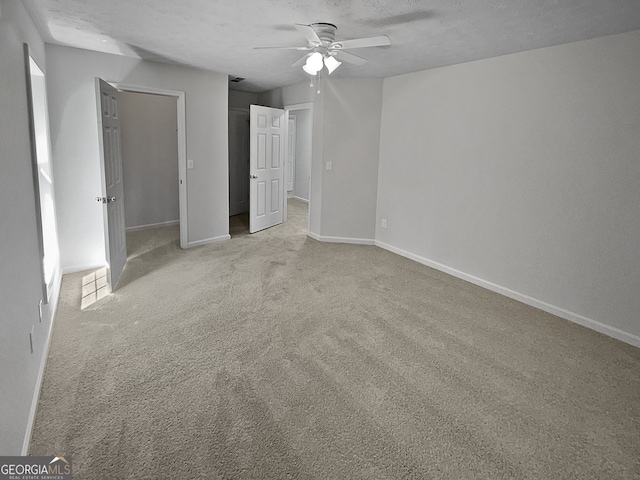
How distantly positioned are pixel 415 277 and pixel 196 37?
322cm

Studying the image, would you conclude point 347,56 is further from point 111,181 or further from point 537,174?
point 111,181

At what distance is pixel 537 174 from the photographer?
11.8 feet

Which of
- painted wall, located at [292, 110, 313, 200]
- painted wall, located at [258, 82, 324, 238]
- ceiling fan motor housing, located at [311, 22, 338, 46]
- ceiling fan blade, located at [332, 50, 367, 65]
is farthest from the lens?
painted wall, located at [292, 110, 313, 200]

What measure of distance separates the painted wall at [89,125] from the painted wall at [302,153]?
4.54 m

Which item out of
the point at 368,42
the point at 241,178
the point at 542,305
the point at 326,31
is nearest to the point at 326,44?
the point at 326,31

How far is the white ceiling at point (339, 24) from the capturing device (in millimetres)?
2578

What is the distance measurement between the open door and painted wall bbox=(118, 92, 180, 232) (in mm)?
1677

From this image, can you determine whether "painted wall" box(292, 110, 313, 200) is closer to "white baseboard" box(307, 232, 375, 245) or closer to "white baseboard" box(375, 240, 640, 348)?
"white baseboard" box(307, 232, 375, 245)

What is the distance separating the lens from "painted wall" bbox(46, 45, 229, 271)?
3.93 meters

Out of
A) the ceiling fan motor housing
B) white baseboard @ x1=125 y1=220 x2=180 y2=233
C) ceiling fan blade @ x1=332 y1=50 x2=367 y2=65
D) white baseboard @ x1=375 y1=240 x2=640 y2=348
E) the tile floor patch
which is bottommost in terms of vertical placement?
the tile floor patch

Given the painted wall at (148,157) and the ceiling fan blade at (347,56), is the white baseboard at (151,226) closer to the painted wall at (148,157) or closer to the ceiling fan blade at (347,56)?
the painted wall at (148,157)

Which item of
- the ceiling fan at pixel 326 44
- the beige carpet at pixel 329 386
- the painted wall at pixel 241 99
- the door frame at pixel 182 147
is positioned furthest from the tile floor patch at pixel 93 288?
the painted wall at pixel 241 99

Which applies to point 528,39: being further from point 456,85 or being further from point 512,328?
point 512,328

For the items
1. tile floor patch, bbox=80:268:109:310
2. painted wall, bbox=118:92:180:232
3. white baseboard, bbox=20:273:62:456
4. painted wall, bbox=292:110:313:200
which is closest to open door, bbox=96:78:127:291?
tile floor patch, bbox=80:268:109:310
